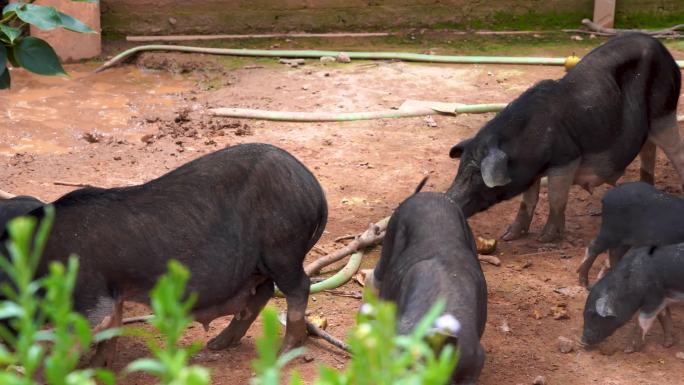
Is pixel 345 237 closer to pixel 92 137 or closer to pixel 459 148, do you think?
pixel 459 148

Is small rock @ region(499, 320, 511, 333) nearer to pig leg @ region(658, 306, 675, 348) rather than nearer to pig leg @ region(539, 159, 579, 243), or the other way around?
pig leg @ region(658, 306, 675, 348)

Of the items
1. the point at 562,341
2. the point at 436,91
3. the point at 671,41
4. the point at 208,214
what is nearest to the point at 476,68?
the point at 436,91

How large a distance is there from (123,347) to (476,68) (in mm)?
6263

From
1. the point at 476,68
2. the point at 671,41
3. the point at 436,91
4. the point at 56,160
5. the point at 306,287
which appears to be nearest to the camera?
the point at 306,287

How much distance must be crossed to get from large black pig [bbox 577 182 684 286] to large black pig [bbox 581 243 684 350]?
0.42 meters

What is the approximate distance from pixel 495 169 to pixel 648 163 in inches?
68.7

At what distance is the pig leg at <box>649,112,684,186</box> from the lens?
772 centimetres

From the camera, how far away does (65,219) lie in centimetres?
498

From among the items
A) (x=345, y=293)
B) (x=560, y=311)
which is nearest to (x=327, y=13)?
(x=345, y=293)

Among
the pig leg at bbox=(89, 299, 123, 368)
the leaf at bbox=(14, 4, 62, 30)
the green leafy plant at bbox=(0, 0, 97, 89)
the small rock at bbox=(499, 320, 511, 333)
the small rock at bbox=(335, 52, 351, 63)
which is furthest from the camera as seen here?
the small rock at bbox=(335, 52, 351, 63)

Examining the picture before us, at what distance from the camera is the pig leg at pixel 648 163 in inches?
316

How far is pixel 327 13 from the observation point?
40.6ft

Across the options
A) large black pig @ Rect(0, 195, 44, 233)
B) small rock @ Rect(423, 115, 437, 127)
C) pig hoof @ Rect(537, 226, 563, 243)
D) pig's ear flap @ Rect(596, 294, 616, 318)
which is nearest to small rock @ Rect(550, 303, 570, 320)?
pig's ear flap @ Rect(596, 294, 616, 318)

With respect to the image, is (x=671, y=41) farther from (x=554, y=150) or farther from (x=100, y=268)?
(x=100, y=268)
